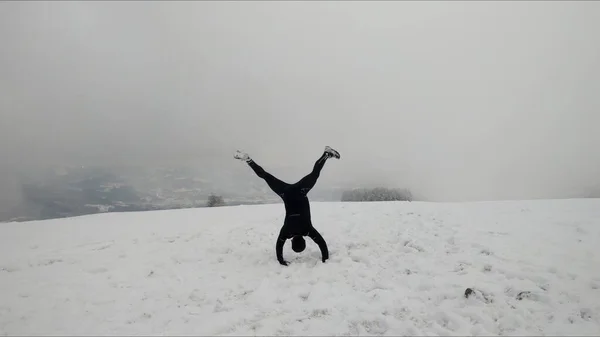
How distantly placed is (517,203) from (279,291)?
13526mm

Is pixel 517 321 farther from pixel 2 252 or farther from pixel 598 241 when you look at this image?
pixel 2 252

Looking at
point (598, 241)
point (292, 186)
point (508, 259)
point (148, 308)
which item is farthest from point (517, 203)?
point (148, 308)

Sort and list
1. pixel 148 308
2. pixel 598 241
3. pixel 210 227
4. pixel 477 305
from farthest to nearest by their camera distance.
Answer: pixel 210 227 → pixel 598 241 → pixel 148 308 → pixel 477 305

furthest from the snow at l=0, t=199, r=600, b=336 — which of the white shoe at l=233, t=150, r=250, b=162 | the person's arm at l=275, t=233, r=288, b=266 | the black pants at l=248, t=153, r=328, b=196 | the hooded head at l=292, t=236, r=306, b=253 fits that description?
the white shoe at l=233, t=150, r=250, b=162

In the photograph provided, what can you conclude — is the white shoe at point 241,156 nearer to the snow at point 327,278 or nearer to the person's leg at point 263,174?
the person's leg at point 263,174

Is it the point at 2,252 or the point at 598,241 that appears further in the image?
the point at 2,252

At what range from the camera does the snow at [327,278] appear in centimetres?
608

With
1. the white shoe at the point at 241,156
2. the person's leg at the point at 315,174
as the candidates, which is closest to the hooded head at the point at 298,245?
the person's leg at the point at 315,174

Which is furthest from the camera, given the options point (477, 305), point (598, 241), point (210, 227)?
point (210, 227)

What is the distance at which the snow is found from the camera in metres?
6.08

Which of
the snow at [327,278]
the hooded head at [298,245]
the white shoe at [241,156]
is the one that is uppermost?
the white shoe at [241,156]

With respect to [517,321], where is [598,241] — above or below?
above

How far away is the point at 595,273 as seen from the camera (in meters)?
7.39

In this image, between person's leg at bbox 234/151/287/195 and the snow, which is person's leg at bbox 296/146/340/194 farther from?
the snow
